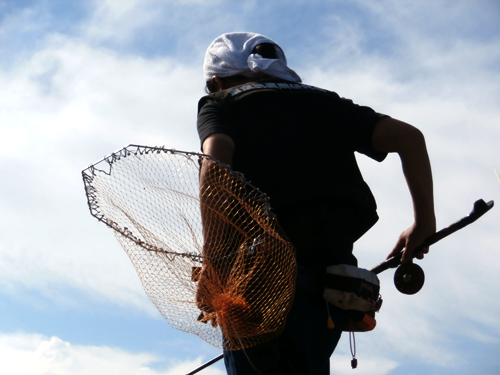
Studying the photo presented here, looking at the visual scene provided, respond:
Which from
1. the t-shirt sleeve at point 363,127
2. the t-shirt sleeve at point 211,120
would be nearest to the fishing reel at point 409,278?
the t-shirt sleeve at point 363,127

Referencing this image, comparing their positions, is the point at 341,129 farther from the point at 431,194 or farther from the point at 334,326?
the point at 334,326

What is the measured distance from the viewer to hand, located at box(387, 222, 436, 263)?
3.23 metres

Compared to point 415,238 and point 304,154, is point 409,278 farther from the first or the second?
point 304,154

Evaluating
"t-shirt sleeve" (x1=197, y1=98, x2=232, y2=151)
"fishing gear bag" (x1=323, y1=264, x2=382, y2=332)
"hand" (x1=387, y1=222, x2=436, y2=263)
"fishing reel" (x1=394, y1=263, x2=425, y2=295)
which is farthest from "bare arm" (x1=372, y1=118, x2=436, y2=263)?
"t-shirt sleeve" (x1=197, y1=98, x2=232, y2=151)

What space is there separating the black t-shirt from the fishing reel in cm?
53

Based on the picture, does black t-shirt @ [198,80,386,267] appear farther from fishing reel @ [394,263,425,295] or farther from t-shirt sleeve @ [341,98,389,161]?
fishing reel @ [394,263,425,295]

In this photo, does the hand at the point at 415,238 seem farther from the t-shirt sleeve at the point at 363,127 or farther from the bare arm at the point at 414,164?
the t-shirt sleeve at the point at 363,127

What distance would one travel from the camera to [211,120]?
2.97 metres

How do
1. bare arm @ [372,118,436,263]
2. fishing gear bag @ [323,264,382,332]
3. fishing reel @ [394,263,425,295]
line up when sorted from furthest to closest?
fishing reel @ [394,263,425,295]
bare arm @ [372,118,436,263]
fishing gear bag @ [323,264,382,332]

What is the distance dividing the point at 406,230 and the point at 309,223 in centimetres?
73

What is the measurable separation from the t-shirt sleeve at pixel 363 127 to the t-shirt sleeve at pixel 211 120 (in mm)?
694

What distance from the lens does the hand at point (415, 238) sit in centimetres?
323

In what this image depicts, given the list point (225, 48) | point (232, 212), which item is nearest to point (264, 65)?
point (225, 48)

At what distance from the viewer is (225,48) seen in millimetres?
3488
